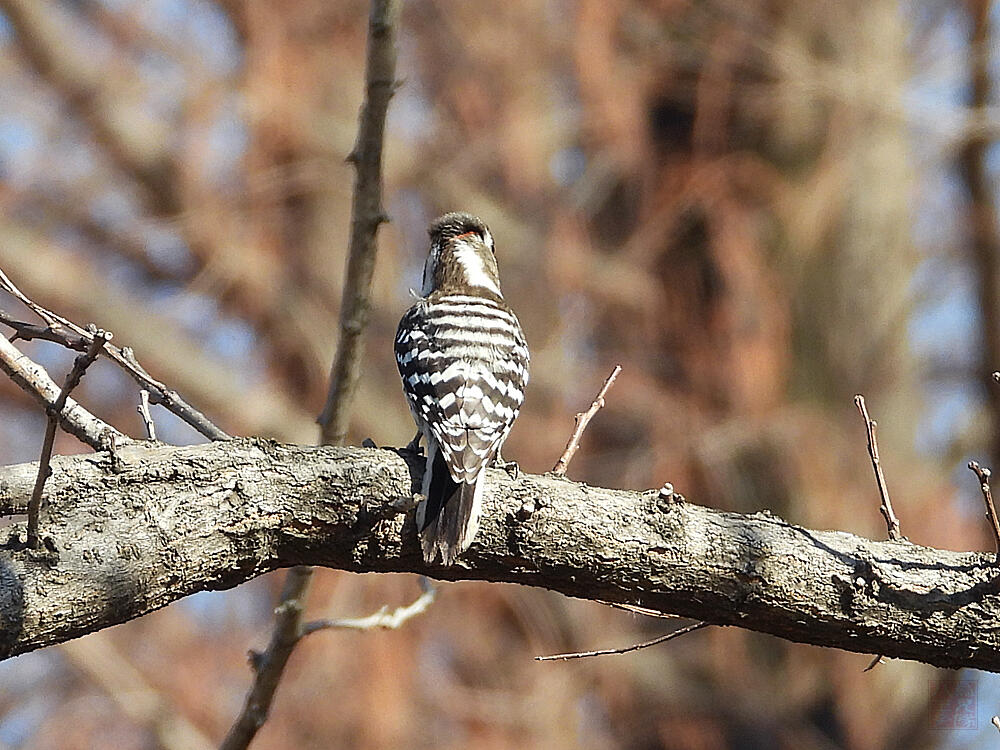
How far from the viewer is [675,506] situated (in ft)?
6.89

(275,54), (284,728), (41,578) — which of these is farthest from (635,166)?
(41,578)

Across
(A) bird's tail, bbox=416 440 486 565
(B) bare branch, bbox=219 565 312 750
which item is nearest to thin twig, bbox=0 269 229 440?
(A) bird's tail, bbox=416 440 486 565

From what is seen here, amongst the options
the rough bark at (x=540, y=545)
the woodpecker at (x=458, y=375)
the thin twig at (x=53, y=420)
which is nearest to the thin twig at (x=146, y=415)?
the rough bark at (x=540, y=545)

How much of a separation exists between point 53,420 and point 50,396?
42 cm

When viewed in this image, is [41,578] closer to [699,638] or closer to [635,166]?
[635,166]

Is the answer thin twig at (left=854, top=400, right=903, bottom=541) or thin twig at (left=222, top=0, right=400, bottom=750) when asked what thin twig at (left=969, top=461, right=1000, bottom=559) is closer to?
thin twig at (left=854, top=400, right=903, bottom=541)

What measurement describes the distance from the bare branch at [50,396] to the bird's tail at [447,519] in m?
0.49

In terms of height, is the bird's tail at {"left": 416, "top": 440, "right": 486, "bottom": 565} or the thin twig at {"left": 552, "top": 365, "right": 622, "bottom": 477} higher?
the thin twig at {"left": 552, "top": 365, "right": 622, "bottom": 477}

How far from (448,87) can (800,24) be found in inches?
92.2

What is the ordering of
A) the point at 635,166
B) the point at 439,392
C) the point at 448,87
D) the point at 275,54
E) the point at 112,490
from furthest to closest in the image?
the point at 635,166
the point at 448,87
the point at 275,54
the point at 439,392
the point at 112,490

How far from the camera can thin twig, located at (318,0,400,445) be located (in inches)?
98.0

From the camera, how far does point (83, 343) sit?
1.78 metres

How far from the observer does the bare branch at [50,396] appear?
196 centimetres

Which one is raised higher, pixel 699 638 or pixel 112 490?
pixel 699 638
